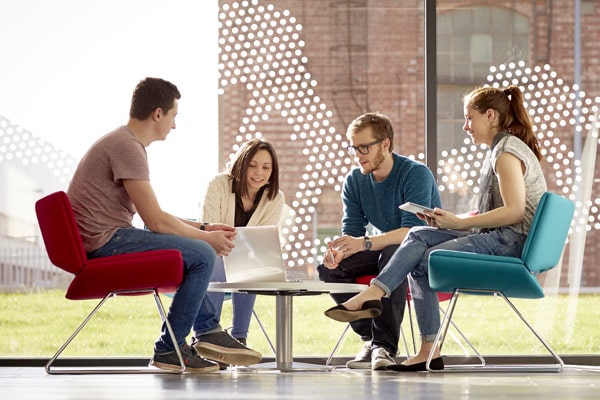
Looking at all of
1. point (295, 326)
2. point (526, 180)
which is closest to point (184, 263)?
point (526, 180)

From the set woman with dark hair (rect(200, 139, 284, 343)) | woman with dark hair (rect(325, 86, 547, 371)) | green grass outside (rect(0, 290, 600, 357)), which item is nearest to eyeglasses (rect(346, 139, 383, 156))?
woman with dark hair (rect(200, 139, 284, 343))

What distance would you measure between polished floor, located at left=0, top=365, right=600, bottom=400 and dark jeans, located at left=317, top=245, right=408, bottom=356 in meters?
0.32

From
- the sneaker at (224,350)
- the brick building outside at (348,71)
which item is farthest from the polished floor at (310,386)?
the brick building outside at (348,71)

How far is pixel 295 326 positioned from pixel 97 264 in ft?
7.08

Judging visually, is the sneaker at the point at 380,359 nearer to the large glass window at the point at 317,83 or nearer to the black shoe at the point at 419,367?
the black shoe at the point at 419,367

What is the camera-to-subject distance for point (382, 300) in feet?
15.8

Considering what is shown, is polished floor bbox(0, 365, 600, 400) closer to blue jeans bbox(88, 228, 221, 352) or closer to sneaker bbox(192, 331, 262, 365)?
sneaker bbox(192, 331, 262, 365)

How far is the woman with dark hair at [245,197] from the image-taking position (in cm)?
499

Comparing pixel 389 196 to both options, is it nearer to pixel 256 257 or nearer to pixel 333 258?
pixel 333 258

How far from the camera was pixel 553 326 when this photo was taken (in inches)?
243

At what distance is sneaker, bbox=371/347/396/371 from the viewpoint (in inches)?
183

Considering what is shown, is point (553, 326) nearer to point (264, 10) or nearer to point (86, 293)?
point (264, 10)

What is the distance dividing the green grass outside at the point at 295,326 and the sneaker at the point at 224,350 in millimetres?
1693

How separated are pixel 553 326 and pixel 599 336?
29 centimetres
